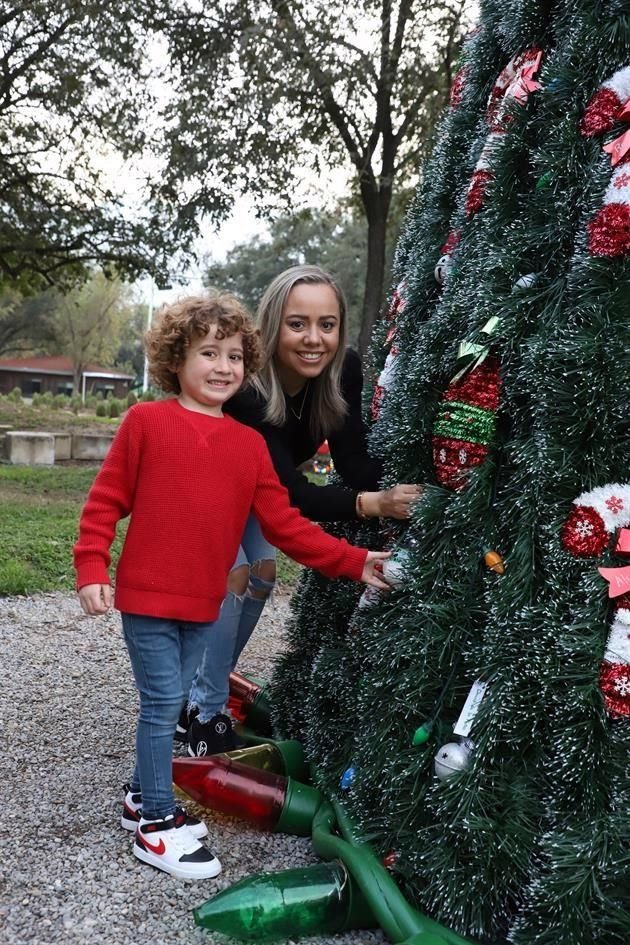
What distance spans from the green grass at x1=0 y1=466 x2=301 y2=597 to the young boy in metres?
3.58

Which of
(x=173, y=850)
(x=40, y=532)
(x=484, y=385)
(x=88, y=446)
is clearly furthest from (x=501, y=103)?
(x=88, y=446)

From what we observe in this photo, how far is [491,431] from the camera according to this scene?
2.14 metres

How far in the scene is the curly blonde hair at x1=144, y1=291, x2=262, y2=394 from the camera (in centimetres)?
239

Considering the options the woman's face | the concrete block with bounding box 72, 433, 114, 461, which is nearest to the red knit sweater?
the woman's face

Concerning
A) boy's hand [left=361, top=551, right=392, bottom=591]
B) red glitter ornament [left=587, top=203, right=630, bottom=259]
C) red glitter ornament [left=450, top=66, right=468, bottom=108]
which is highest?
red glitter ornament [left=450, top=66, right=468, bottom=108]

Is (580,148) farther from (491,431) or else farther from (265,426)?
(265,426)

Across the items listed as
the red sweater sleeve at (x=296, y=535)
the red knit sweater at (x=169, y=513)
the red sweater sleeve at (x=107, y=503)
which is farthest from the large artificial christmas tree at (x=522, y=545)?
the red sweater sleeve at (x=107, y=503)

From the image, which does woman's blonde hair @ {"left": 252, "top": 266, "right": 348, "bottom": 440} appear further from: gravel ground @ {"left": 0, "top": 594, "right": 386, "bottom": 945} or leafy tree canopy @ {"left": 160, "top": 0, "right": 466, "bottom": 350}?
leafy tree canopy @ {"left": 160, "top": 0, "right": 466, "bottom": 350}

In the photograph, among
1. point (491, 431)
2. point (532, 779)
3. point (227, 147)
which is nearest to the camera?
point (532, 779)

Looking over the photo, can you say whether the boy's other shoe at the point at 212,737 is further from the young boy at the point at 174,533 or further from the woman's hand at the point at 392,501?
the woman's hand at the point at 392,501

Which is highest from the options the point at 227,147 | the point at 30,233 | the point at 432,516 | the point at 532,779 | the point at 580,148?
the point at 227,147

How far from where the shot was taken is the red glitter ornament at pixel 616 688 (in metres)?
1.90

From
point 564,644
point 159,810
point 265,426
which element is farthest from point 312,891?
point 265,426

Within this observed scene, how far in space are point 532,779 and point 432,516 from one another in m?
0.66
